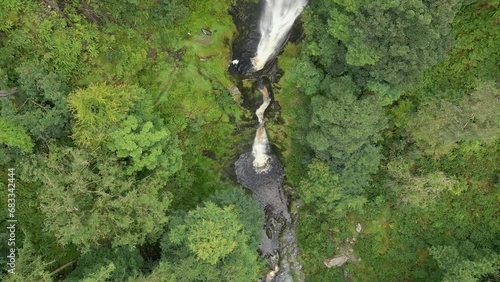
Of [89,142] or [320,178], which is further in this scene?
[320,178]

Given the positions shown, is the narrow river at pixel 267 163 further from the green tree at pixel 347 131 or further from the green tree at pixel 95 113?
the green tree at pixel 95 113

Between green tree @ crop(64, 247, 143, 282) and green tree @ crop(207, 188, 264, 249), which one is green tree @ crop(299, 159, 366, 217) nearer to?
green tree @ crop(207, 188, 264, 249)

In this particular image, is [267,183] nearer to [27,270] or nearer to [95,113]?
[95,113]

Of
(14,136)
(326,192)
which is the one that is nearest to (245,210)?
(326,192)

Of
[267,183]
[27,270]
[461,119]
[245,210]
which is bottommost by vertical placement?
[267,183]

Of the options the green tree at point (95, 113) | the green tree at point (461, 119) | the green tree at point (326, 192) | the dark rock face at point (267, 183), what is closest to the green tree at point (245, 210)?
the green tree at point (326, 192)

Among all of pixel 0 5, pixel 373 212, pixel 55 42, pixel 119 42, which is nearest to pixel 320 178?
pixel 373 212

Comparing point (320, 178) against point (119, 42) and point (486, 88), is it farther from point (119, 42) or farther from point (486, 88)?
point (119, 42)
